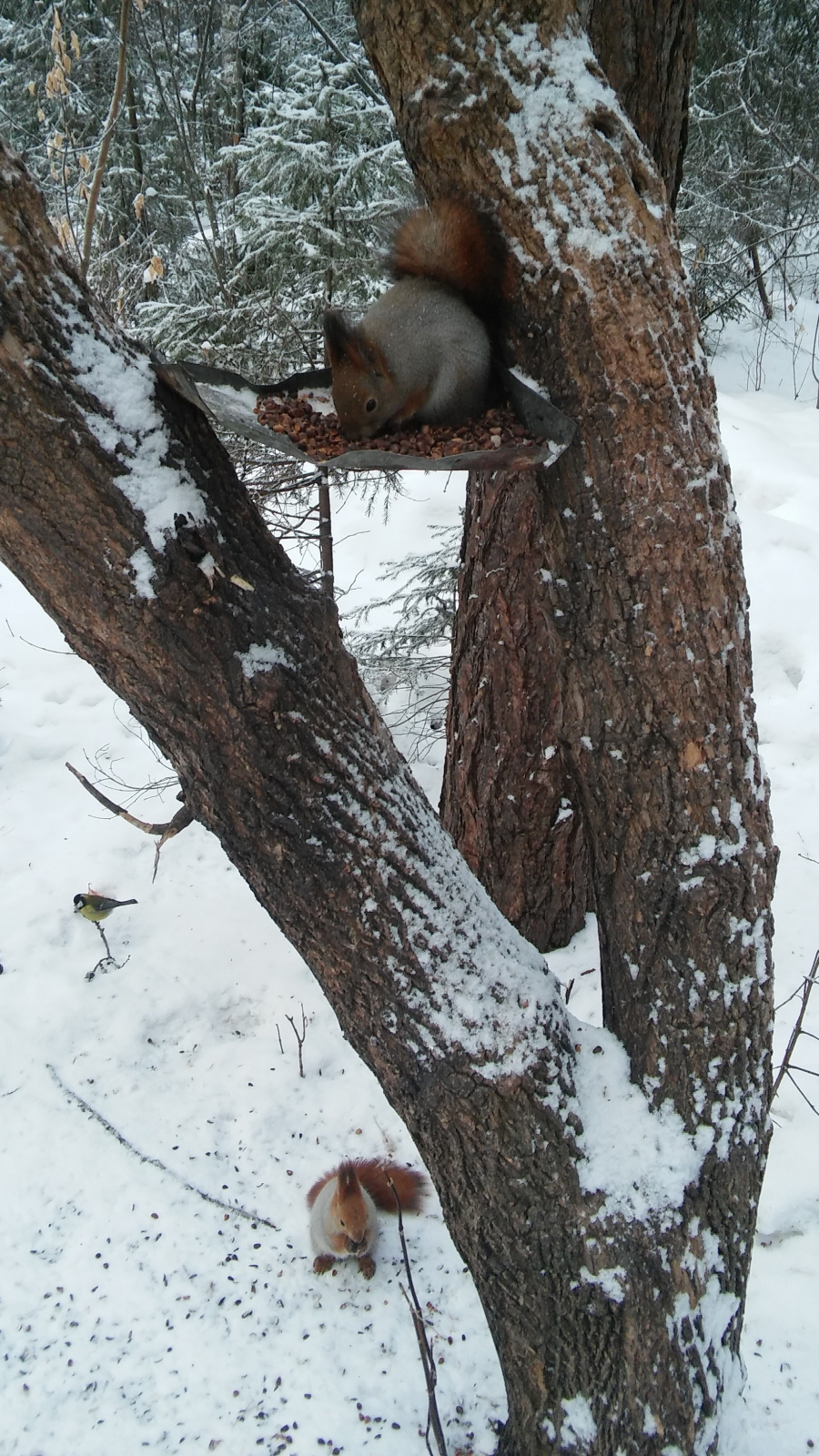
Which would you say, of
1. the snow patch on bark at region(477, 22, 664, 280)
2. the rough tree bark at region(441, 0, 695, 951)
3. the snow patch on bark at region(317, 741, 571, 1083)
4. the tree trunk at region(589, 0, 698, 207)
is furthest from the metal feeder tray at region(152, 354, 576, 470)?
the rough tree bark at region(441, 0, 695, 951)

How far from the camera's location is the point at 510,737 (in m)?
2.87

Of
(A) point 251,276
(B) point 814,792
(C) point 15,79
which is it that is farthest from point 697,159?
(B) point 814,792

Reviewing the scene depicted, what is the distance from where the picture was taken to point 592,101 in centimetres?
119

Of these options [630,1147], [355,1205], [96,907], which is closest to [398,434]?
[630,1147]

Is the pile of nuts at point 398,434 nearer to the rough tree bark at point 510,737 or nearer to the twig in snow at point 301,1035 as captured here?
the rough tree bark at point 510,737

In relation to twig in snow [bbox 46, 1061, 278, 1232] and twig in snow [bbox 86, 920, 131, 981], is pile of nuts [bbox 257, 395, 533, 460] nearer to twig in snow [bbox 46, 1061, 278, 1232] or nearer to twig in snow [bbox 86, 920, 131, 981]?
twig in snow [bbox 46, 1061, 278, 1232]

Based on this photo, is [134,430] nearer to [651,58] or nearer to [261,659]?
[261,659]

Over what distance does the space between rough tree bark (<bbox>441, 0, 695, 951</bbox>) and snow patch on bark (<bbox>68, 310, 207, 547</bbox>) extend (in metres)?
1.24

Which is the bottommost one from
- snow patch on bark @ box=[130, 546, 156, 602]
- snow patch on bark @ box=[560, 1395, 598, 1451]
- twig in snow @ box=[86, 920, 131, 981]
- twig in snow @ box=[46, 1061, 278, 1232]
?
twig in snow @ box=[46, 1061, 278, 1232]

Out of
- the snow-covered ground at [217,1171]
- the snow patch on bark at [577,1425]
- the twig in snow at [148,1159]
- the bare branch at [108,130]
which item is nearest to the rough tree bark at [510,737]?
the snow-covered ground at [217,1171]

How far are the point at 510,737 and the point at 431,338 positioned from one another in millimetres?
1739

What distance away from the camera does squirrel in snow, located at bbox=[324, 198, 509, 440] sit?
4.15 ft

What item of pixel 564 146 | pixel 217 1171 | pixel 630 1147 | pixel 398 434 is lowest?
pixel 217 1171

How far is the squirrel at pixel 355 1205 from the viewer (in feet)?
7.72
